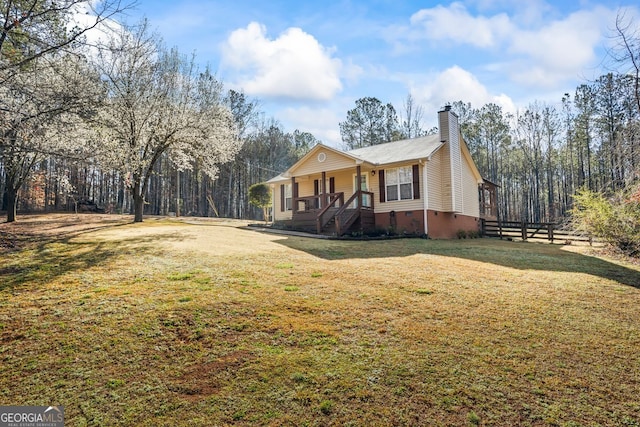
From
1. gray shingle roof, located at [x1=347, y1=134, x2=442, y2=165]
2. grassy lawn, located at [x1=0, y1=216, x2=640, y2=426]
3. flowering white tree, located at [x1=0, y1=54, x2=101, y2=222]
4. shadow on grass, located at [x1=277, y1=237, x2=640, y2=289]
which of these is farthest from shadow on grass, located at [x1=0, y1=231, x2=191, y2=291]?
gray shingle roof, located at [x1=347, y1=134, x2=442, y2=165]

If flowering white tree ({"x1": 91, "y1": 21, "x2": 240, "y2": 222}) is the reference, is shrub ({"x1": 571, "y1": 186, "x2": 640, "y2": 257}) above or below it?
below

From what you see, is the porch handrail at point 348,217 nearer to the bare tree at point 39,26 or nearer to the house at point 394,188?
the house at point 394,188

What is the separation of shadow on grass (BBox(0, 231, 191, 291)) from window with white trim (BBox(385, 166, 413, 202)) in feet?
33.5

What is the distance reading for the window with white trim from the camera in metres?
17.2

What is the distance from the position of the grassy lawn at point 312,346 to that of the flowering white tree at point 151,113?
9885mm

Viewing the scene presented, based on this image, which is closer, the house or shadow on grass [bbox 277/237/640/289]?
shadow on grass [bbox 277/237/640/289]

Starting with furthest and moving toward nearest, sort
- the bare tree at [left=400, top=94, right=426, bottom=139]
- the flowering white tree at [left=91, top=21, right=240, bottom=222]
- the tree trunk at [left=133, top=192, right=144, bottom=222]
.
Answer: the bare tree at [left=400, top=94, right=426, bottom=139] → the tree trunk at [left=133, top=192, right=144, bottom=222] → the flowering white tree at [left=91, top=21, right=240, bottom=222]

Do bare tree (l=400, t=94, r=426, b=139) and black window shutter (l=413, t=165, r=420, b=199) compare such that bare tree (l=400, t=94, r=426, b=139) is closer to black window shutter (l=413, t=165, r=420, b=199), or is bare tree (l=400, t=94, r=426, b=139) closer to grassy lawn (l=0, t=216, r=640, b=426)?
black window shutter (l=413, t=165, r=420, b=199)

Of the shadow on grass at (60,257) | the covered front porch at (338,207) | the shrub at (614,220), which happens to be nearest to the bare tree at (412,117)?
the covered front porch at (338,207)

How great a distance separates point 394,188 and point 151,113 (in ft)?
38.5

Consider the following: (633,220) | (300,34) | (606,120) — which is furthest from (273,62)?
(606,120)

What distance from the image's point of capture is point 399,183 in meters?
17.5

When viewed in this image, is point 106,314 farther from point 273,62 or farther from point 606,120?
point 606,120

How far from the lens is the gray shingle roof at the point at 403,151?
17.3 m
